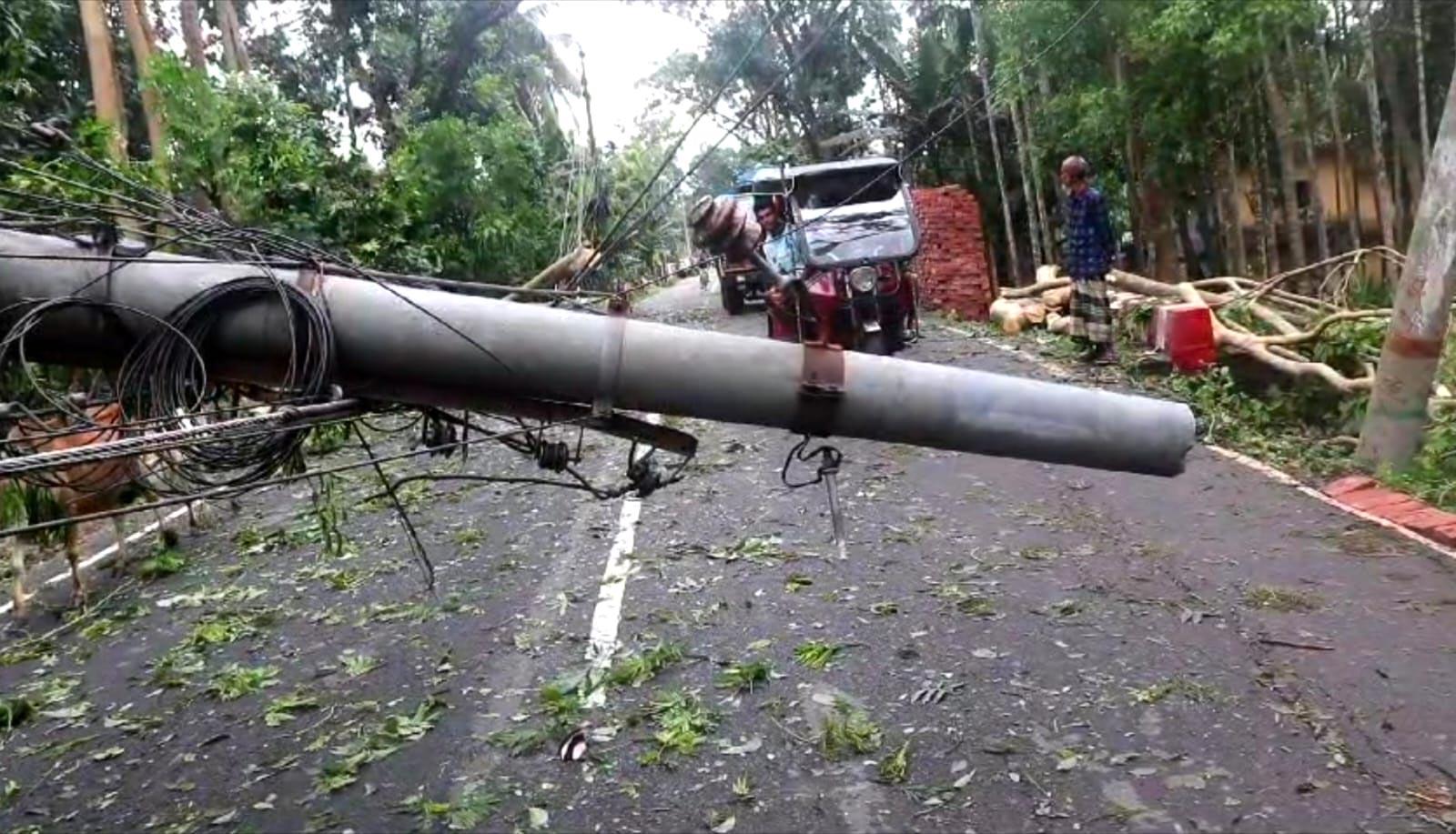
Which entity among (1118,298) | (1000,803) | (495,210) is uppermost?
(495,210)

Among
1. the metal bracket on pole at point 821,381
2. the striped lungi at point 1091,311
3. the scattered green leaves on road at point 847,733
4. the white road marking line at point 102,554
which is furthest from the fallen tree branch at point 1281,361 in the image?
the white road marking line at point 102,554

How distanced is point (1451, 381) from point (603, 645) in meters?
7.42

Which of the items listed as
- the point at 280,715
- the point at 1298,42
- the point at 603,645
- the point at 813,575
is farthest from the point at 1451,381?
the point at 1298,42

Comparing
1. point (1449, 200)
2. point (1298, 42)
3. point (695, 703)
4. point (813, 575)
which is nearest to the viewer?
point (695, 703)

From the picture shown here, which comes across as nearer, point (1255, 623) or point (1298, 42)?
point (1255, 623)

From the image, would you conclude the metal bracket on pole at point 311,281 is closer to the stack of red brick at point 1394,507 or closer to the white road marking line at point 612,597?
the white road marking line at point 612,597

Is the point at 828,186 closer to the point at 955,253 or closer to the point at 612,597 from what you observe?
the point at 955,253

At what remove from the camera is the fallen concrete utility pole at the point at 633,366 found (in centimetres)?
421

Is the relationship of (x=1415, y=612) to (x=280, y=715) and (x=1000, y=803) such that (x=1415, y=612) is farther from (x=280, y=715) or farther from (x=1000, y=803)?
(x=280, y=715)

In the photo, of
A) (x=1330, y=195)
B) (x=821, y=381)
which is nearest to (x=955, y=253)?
(x=1330, y=195)

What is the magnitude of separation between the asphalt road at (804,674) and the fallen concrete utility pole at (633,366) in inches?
47.5

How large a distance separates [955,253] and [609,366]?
1690 centimetres

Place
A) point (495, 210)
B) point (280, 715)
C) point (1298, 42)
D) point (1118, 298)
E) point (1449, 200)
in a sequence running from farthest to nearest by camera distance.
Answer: point (495, 210) → point (1298, 42) → point (1118, 298) → point (1449, 200) → point (280, 715)

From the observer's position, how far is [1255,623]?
5672mm
